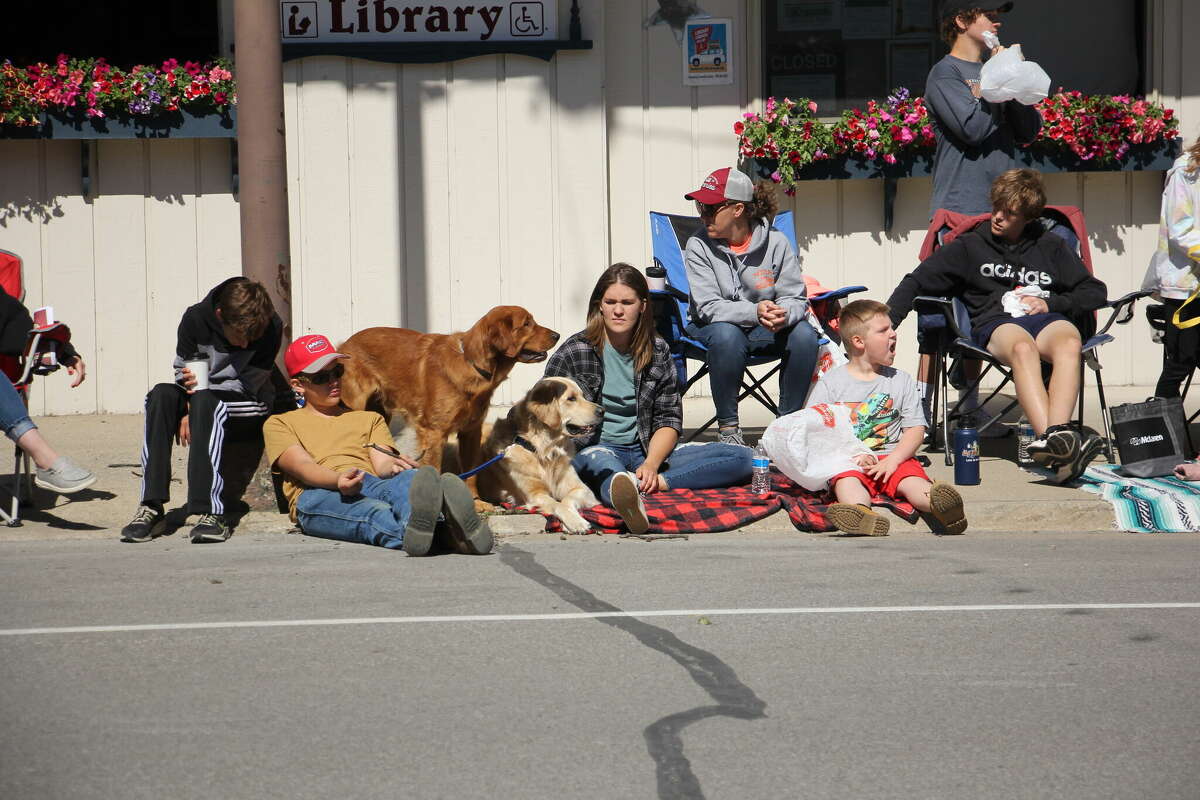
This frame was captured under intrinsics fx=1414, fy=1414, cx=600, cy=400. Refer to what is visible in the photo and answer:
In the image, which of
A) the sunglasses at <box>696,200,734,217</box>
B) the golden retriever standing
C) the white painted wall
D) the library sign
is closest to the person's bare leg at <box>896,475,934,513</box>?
the golden retriever standing

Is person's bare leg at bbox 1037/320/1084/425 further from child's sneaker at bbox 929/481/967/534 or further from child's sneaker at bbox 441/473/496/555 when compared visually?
child's sneaker at bbox 441/473/496/555

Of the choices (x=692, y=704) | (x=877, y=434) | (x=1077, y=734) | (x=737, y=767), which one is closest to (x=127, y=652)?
(x=692, y=704)

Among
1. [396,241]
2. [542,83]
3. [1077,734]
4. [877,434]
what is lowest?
[1077,734]

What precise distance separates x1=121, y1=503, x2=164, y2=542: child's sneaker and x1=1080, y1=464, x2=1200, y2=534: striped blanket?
438cm

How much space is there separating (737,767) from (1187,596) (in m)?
2.44

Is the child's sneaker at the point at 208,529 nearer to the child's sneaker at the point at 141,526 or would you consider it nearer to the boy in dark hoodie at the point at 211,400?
the boy in dark hoodie at the point at 211,400

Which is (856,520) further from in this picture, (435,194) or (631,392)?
(435,194)

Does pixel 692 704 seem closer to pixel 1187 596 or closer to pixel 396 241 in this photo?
pixel 1187 596

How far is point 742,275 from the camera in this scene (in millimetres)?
7723

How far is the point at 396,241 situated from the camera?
985 centimetres

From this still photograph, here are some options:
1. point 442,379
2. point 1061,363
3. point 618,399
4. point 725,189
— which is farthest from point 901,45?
point 442,379

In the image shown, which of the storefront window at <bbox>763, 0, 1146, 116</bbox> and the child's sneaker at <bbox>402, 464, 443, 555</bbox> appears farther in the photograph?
the storefront window at <bbox>763, 0, 1146, 116</bbox>

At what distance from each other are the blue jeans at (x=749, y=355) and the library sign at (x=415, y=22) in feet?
10.7

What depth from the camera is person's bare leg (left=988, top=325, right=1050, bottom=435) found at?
6906 millimetres
